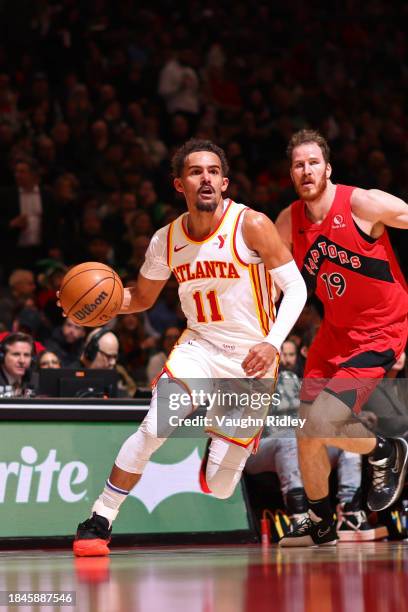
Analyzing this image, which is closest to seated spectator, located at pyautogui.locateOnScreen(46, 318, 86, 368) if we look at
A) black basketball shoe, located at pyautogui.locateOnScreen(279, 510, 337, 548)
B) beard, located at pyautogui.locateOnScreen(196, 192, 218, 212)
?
black basketball shoe, located at pyautogui.locateOnScreen(279, 510, 337, 548)

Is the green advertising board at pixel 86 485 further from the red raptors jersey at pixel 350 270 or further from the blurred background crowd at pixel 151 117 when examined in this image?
the red raptors jersey at pixel 350 270

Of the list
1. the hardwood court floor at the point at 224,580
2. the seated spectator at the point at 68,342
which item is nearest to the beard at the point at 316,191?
the hardwood court floor at the point at 224,580

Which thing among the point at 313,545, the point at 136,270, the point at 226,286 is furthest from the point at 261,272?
the point at 136,270

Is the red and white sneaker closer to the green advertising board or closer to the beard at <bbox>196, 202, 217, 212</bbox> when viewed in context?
the green advertising board

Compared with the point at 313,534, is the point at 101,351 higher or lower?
higher

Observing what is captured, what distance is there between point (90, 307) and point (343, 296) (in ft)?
4.81

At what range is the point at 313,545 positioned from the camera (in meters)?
6.87

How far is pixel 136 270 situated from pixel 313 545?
5.20 meters

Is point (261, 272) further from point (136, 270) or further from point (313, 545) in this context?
point (136, 270)

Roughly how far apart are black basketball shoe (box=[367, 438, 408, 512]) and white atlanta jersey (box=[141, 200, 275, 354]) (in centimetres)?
115

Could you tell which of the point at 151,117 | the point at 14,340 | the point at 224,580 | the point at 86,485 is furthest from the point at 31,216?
the point at 224,580

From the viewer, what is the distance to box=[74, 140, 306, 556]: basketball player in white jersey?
6.03 metres

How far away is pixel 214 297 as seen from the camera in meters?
6.20

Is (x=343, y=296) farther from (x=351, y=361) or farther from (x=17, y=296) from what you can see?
(x=17, y=296)
